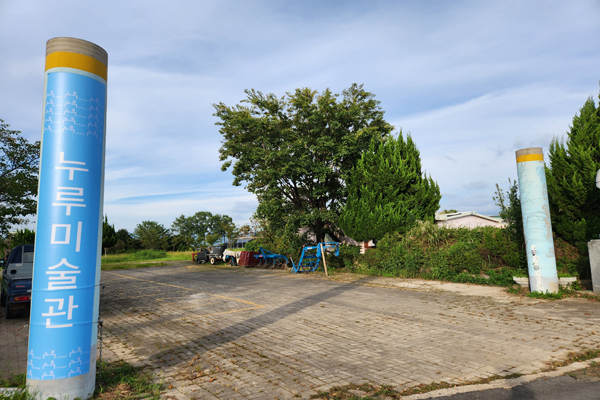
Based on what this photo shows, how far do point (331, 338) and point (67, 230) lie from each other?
4790mm

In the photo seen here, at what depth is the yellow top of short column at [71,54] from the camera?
14.6 ft

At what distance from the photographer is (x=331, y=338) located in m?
6.91

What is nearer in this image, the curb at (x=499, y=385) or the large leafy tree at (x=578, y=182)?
the curb at (x=499, y=385)

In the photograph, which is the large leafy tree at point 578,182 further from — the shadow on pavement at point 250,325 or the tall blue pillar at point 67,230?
the tall blue pillar at point 67,230

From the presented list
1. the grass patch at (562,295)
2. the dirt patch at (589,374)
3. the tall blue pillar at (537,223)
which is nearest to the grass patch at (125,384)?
the dirt patch at (589,374)

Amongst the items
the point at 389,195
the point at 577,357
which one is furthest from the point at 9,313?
the point at 389,195

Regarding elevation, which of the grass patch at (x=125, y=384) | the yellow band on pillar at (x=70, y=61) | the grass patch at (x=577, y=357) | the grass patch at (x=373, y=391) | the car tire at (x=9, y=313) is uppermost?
the yellow band on pillar at (x=70, y=61)

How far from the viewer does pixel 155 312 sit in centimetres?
996

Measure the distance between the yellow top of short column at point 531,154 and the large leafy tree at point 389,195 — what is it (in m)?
7.24

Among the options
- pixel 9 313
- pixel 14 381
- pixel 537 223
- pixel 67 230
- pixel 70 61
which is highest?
pixel 70 61

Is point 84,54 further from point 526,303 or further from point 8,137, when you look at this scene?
point 8,137

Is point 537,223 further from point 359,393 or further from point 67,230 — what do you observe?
point 67,230

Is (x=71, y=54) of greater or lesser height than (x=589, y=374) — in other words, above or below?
above

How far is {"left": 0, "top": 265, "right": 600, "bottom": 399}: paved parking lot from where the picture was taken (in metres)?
4.97
